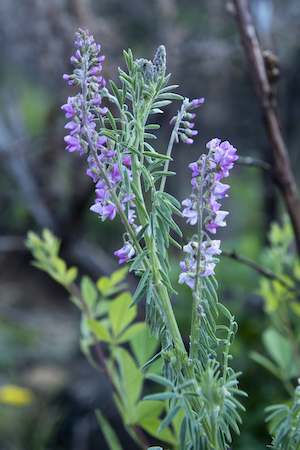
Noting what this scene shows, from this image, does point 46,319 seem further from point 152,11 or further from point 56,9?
point 152,11

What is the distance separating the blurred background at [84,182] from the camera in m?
1.38

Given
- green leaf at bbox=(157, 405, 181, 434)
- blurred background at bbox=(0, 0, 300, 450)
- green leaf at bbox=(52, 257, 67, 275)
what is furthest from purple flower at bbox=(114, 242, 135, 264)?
blurred background at bbox=(0, 0, 300, 450)

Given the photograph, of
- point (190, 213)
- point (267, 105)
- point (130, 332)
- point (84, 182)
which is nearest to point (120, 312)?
point (130, 332)

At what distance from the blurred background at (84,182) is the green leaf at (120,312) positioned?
1.87ft

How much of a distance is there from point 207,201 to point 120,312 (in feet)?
0.86

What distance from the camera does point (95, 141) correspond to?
35 cm

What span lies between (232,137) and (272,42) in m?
0.95

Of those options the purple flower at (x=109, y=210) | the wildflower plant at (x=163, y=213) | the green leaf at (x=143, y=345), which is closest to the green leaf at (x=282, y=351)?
the green leaf at (x=143, y=345)

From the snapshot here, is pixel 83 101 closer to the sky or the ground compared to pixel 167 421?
closer to the sky

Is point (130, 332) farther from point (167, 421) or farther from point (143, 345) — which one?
point (167, 421)

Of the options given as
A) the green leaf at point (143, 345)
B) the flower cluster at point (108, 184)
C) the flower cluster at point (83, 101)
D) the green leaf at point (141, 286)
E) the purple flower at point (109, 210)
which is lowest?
the green leaf at point (143, 345)

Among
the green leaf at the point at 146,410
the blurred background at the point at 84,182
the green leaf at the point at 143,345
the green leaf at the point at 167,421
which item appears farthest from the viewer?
the blurred background at the point at 84,182

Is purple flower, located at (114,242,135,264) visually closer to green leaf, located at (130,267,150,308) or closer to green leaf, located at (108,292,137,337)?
green leaf, located at (130,267,150,308)

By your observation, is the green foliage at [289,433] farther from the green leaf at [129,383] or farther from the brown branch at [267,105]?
the brown branch at [267,105]
